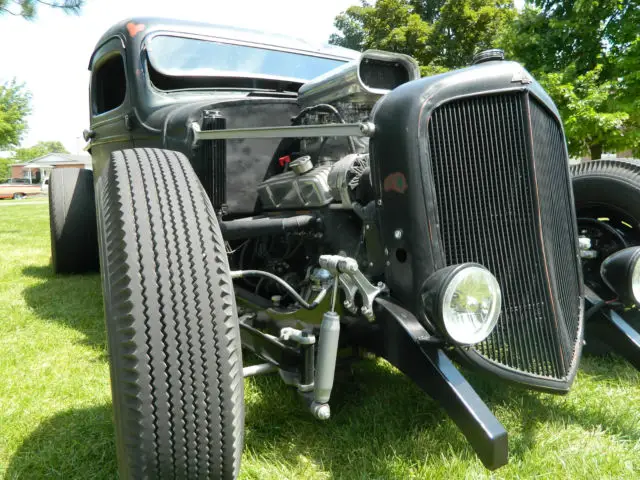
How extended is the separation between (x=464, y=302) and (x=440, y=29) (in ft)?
65.5

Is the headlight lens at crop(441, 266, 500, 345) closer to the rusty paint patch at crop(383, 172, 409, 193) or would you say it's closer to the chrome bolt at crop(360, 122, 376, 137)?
the rusty paint patch at crop(383, 172, 409, 193)

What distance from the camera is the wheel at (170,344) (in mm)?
1315

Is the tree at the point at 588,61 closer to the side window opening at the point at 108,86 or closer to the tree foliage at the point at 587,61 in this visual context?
the tree foliage at the point at 587,61

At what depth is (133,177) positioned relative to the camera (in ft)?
5.46

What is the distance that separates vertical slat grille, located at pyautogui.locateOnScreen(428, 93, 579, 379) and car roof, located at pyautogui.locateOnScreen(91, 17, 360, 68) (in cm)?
231

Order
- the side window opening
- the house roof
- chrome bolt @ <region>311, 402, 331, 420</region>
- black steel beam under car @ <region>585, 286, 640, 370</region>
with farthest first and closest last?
the house roof < the side window opening < black steel beam under car @ <region>585, 286, 640, 370</region> < chrome bolt @ <region>311, 402, 331, 420</region>

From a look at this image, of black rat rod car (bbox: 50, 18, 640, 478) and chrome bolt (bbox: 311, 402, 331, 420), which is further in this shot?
chrome bolt (bbox: 311, 402, 331, 420)

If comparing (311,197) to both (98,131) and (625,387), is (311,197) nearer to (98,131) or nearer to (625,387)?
(625,387)

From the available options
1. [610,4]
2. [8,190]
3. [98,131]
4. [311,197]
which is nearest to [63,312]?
[98,131]

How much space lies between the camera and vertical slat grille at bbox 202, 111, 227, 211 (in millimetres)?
2529

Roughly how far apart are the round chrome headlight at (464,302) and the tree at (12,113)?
2438cm

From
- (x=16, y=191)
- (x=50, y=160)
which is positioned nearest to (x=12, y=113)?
(x=16, y=191)

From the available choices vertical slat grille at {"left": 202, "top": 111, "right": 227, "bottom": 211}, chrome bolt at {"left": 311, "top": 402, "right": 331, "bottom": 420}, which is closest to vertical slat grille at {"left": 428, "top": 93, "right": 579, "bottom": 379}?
chrome bolt at {"left": 311, "top": 402, "right": 331, "bottom": 420}

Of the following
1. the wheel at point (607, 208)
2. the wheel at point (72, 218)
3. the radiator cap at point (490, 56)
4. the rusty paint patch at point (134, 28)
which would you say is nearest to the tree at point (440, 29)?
the wheel at point (72, 218)
